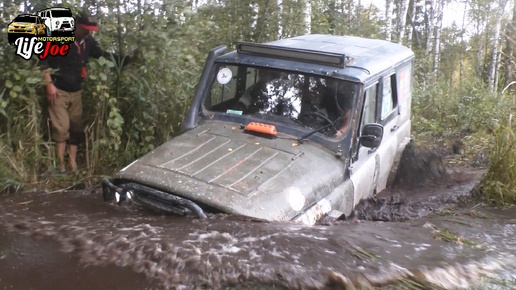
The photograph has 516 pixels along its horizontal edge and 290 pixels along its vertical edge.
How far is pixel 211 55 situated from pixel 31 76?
1.59 m

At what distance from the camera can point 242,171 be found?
4160 millimetres

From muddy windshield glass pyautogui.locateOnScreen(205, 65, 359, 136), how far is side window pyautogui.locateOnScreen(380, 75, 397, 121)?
70 centimetres

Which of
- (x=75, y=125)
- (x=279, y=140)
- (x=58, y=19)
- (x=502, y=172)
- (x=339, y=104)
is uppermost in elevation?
(x=58, y=19)

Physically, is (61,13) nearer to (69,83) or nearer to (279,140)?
(69,83)

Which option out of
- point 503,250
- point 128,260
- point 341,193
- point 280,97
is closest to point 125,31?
point 280,97

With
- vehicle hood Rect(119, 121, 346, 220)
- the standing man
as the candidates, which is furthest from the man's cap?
vehicle hood Rect(119, 121, 346, 220)

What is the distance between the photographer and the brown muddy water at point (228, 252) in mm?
3090

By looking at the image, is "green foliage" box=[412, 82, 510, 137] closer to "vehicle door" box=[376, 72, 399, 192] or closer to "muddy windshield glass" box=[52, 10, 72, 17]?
"vehicle door" box=[376, 72, 399, 192]

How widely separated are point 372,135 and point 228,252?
5.82ft

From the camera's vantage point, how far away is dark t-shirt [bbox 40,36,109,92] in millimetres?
5535

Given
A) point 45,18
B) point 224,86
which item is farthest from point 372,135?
point 45,18

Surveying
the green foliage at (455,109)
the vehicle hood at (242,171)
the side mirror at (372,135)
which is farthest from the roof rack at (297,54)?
the green foliage at (455,109)

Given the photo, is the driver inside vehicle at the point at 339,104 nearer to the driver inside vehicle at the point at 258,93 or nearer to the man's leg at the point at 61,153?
the driver inside vehicle at the point at 258,93

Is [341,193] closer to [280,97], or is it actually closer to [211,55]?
[280,97]
